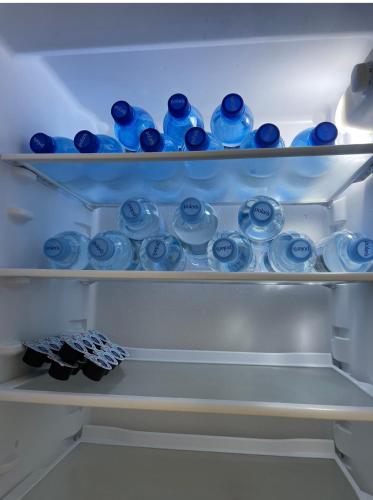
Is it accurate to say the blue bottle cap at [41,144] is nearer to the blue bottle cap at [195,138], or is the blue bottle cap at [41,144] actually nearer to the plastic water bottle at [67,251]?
the plastic water bottle at [67,251]

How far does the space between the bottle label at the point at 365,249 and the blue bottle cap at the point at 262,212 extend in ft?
0.66

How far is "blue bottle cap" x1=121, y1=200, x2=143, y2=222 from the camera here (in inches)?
33.9

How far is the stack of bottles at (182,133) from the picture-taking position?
75 cm

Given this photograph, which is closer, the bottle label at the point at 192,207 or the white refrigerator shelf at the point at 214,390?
the white refrigerator shelf at the point at 214,390

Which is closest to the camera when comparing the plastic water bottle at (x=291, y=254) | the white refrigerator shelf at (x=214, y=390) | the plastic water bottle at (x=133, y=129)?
the white refrigerator shelf at (x=214, y=390)

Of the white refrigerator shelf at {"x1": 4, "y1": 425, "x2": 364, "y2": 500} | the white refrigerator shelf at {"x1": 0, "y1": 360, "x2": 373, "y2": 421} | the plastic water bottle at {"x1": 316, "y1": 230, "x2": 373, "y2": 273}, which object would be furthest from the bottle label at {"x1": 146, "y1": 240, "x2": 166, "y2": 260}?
the white refrigerator shelf at {"x1": 4, "y1": 425, "x2": 364, "y2": 500}

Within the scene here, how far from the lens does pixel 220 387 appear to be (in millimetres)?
819

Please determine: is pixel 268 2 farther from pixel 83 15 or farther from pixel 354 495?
pixel 354 495

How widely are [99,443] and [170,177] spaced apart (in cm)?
90

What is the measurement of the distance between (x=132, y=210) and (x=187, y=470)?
76 cm

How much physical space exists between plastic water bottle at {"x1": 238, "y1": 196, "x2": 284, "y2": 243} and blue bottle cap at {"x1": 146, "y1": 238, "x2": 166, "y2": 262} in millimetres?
232

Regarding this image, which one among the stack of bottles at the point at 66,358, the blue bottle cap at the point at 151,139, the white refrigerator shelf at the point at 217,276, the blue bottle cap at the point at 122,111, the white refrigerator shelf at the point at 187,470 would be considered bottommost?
the white refrigerator shelf at the point at 187,470

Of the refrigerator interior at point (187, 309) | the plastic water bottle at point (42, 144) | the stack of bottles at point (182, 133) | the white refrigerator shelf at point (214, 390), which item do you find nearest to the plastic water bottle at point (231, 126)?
the stack of bottles at point (182, 133)

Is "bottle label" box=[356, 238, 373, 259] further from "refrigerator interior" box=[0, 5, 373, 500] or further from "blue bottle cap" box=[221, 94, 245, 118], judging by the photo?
"blue bottle cap" box=[221, 94, 245, 118]
